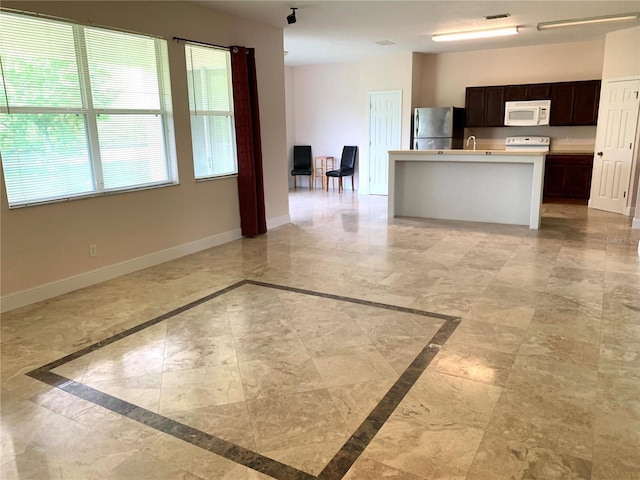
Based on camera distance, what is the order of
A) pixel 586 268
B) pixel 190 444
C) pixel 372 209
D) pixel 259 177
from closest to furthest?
pixel 190 444 < pixel 586 268 < pixel 259 177 < pixel 372 209

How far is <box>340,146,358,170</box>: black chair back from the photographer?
995 cm

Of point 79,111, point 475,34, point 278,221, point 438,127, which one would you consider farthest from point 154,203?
point 438,127

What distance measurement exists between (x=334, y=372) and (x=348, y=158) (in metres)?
7.78

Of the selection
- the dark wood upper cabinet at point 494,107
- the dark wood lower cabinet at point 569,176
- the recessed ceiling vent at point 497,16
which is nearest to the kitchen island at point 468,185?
the recessed ceiling vent at point 497,16

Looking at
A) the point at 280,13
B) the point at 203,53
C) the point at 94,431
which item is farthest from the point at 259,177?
the point at 94,431

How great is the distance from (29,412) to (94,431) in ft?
1.43

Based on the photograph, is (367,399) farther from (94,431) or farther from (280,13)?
(280,13)

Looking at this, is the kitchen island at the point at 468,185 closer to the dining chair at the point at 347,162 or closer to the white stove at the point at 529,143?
the white stove at the point at 529,143

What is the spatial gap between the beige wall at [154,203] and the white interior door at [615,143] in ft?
16.4

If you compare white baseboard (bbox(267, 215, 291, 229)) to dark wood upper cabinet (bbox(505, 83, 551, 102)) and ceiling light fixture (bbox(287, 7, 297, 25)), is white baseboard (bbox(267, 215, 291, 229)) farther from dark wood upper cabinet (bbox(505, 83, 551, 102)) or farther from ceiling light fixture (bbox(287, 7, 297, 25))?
dark wood upper cabinet (bbox(505, 83, 551, 102))

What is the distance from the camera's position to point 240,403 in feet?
7.74

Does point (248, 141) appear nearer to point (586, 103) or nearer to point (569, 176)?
point (569, 176)

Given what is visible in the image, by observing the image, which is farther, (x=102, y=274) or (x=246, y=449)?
(x=102, y=274)

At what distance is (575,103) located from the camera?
7.94m
